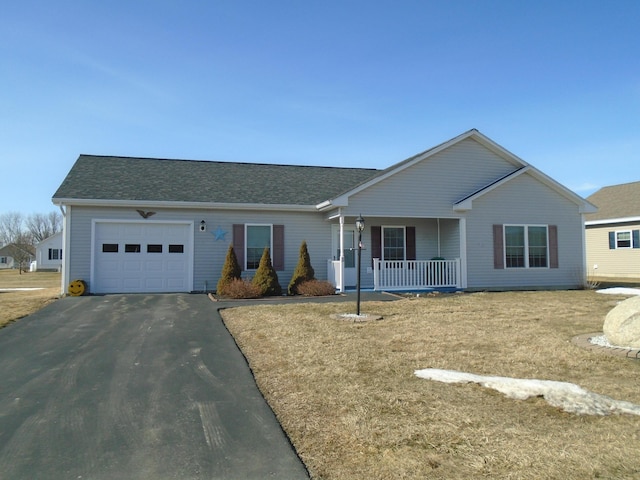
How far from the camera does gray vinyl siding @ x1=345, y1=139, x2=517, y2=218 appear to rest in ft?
49.2

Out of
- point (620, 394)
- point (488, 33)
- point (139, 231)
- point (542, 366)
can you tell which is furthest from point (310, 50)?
point (620, 394)

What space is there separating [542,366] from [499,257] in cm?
1057

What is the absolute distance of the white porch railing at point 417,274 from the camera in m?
15.3

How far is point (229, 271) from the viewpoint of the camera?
46.7ft

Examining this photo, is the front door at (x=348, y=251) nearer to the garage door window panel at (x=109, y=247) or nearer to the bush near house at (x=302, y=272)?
the bush near house at (x=302, y=272)

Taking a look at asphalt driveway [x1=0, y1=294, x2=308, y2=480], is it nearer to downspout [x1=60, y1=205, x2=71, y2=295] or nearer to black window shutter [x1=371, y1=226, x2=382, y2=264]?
downspout [x1=60, y1=205, x2=71, y2=295]

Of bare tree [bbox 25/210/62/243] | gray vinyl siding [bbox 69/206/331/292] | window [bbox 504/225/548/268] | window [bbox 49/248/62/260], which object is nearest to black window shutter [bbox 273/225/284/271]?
gray vinyl siding [bbox 69/206/331/292]

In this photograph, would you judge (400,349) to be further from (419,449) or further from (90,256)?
(90,256)

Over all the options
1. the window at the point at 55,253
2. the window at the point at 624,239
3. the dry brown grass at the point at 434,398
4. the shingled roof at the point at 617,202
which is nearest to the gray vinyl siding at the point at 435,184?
the dry brown grass at the point at 434,398

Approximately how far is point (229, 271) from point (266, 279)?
121 cm

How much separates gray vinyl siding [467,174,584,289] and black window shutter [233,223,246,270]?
7.68 m

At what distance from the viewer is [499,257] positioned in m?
15.8

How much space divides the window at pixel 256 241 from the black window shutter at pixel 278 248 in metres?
0.21

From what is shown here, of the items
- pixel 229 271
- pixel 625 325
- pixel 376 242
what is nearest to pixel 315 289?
pixel 229 271
